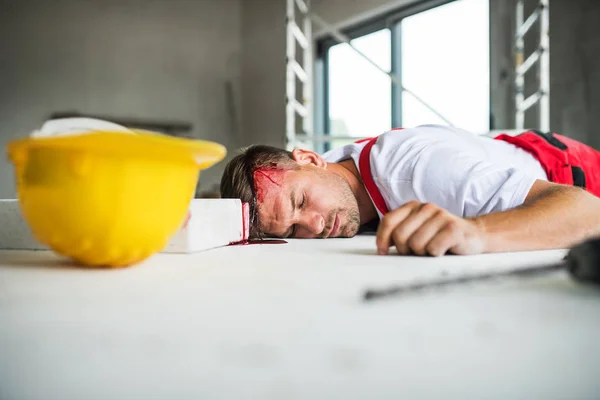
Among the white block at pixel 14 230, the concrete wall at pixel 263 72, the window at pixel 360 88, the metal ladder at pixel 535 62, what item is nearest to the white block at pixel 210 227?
the white block at pixel 14 230

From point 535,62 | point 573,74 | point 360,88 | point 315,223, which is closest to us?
point 315,223

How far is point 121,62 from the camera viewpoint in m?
4.05

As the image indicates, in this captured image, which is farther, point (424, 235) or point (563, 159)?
point (563, 159)

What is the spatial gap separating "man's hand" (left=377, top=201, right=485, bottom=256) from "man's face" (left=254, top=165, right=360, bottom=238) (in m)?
0.40

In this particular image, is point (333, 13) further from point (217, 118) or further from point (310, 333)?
point (310, 333)

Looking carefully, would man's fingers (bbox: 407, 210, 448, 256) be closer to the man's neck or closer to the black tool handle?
the black tool handle

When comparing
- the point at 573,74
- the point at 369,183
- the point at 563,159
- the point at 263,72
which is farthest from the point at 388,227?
the point at 263,72

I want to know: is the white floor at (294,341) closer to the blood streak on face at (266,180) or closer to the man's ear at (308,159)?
the blood streak on face at (266,180)

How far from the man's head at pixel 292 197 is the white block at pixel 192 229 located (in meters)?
0.27

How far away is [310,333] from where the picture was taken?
246mm

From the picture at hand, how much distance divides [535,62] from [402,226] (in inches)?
85.4

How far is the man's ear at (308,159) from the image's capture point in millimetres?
1160

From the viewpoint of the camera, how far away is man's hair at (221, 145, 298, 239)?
1.00 m

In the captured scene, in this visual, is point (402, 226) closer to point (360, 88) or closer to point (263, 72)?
point (360, 88)
